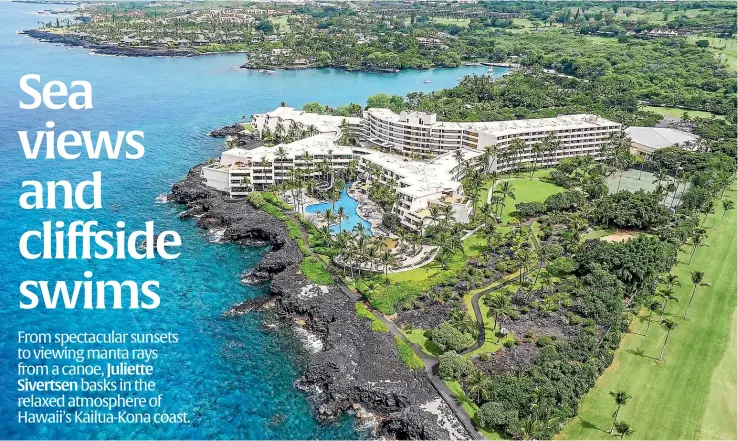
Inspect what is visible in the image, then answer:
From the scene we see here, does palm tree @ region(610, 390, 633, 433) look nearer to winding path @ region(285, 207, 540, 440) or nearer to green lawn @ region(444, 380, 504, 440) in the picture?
green lawn @ region(444, 380, 504, 440)

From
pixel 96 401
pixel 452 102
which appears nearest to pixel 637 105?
pixel 452 102

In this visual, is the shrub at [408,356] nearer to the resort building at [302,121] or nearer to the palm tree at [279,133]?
the resort building at [302,121]

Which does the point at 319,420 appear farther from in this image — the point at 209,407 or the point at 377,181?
the point at 377,181

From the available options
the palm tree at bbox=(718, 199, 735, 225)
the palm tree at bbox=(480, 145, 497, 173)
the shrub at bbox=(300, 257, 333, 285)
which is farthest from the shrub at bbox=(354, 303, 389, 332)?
the palm tree at bbox=(718, 199, 735, 225)

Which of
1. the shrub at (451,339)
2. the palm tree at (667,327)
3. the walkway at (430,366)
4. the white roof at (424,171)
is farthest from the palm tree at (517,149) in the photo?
the shrub at (451,339)

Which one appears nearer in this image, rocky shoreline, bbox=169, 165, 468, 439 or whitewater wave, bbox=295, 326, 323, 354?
rocky shoreline, bbox=169, 165, 468, 439

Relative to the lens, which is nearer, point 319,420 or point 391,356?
point 319,420
